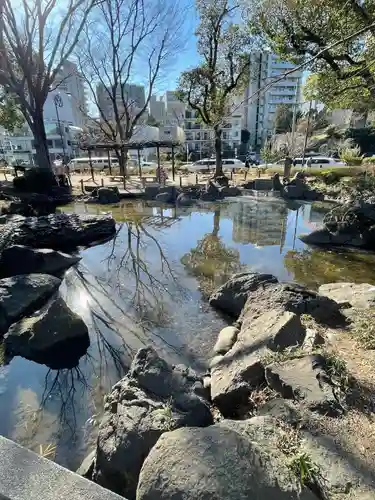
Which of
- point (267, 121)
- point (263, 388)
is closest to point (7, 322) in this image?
point (263, 388)

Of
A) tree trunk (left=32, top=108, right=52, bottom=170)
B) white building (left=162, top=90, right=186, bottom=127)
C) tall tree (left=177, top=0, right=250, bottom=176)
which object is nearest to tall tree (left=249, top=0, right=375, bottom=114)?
tall tree (left=177, top=0, right=250, bottom=176)

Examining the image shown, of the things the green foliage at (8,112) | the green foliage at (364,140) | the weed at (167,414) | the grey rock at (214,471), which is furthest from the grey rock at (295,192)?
the green foliage at (364,140)

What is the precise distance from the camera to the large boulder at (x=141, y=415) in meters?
2.14

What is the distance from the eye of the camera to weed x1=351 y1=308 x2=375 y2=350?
319 cm

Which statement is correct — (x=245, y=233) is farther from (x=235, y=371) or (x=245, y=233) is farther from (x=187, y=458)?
(x=187, y=458)

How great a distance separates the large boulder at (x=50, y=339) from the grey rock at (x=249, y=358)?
78.9 inches

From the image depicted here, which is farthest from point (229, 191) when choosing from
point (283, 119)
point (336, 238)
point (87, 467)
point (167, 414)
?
point (283, 119)

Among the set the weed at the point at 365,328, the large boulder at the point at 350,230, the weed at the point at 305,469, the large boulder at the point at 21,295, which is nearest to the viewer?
the weed at the point at 305,469

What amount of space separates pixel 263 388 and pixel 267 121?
207ft

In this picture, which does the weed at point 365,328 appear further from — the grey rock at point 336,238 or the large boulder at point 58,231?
the large boulder at point 58,231

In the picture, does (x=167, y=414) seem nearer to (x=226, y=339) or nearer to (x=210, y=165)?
(x=226, y=339)

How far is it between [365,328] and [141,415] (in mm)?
2563

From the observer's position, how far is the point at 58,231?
9.23 metres

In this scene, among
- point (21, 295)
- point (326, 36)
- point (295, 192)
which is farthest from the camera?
point (295, 192)
